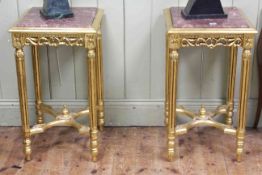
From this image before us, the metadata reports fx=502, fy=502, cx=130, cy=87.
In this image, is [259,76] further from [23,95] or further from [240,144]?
[23,95]

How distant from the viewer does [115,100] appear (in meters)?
2.64

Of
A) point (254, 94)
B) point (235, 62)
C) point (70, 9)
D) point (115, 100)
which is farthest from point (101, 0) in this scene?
point (254, 94)

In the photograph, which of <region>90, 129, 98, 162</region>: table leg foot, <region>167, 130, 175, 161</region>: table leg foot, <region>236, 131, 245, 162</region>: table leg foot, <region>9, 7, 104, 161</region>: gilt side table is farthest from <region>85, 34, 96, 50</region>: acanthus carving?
<region>236, 131, 245, 162</region>: table leg foot

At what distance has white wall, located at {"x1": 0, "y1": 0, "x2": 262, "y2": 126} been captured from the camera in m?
2.45

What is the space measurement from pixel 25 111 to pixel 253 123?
1.20m

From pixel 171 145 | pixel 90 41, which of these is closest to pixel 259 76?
pixel 171 145

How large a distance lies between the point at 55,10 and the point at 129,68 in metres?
0.55

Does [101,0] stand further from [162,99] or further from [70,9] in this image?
[162,99]

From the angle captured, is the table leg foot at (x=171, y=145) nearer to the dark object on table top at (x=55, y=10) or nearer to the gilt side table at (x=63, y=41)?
the gilt side table at (x=63, y=41)

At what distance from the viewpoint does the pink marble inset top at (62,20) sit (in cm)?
212

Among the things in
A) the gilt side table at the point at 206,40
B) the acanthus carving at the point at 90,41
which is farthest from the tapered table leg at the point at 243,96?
the acanthus carving at the point at 90,41

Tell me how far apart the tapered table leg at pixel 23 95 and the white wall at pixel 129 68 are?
35cm

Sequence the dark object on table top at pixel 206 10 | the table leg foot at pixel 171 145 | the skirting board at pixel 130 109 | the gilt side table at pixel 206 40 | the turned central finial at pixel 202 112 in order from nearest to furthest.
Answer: the gilt side table at pixel 206 40, the dark object on table top at pixel 206 10, the table leg foot at pixel 171 145, the turned central finial at pixel 202 112, the skirting board at pixel 130 109

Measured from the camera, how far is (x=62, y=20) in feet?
7.17
